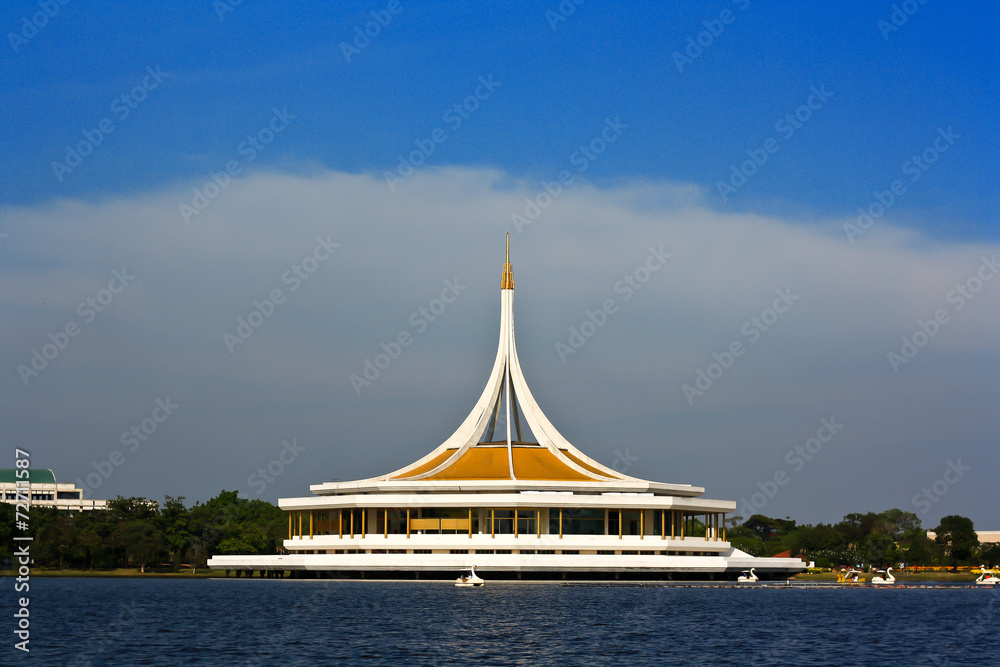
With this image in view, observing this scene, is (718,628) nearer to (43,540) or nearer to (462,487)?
(462,487)

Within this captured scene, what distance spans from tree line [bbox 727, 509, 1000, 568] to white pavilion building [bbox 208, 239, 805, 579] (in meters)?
27.8

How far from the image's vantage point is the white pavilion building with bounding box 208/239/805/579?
74438 millimetres

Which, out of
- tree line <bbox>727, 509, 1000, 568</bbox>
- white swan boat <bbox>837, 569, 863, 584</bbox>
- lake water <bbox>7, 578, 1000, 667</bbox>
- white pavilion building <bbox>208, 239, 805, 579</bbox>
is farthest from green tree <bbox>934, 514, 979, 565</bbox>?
lake water <bbox>7, 578, 1000, 667</bbox>

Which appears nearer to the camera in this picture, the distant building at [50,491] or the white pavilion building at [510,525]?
the white pavilion building at [510,525]

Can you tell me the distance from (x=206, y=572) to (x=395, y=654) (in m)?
60.8

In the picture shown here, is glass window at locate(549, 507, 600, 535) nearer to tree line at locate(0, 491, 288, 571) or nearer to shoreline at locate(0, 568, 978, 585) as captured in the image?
shoreline at locate(0, 568, 978, 585)

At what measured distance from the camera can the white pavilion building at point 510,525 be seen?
244ft

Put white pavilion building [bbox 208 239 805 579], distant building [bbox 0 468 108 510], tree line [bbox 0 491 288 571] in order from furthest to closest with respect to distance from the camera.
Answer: distant building [bbox 0 468 108 510] < tree line [bbox 0 491 288 571] < white pavilion building [bbox 208 239 805 579]

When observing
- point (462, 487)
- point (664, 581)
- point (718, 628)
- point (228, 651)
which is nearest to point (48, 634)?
point (228, 651)

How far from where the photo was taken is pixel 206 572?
3780 inches

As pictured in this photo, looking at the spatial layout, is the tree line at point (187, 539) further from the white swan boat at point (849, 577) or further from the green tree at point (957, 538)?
the white swan boat at point (849, 577)

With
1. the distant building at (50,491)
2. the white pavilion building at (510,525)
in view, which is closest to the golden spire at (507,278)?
the white pavilion building at (510,525)

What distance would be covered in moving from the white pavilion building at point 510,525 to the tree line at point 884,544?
27.8 meters

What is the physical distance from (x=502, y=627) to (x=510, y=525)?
31.2 metres
